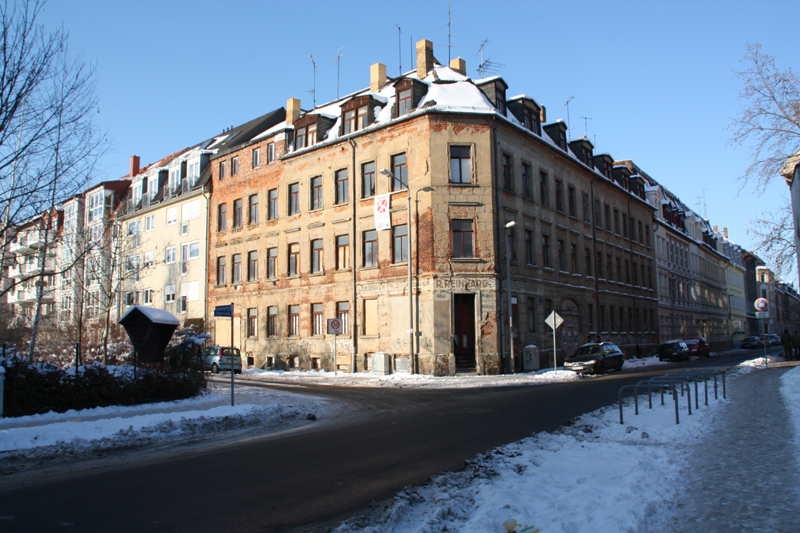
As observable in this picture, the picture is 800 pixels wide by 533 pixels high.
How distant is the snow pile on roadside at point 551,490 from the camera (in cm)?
487

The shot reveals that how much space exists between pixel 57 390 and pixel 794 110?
21299mm

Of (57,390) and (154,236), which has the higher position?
(154,236)

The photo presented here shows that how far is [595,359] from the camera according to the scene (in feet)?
92.6

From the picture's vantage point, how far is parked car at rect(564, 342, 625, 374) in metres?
28.1

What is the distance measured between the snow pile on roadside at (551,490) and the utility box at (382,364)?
777 inches

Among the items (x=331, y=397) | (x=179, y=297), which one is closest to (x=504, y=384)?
(x=331, y=397)

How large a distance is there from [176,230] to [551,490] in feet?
141

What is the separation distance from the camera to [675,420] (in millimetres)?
10438

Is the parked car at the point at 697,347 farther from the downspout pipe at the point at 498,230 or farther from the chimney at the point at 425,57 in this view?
the chimney at the point at 425,57

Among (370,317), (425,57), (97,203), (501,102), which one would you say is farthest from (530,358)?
(97,203)

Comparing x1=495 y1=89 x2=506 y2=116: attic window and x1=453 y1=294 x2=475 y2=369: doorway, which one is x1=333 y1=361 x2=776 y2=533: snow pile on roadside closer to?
x1=453 y1=294 x2=475 y2=369: doorway

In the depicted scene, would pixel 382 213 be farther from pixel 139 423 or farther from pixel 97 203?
pixel 97 203

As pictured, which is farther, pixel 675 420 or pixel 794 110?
pixel 794 110

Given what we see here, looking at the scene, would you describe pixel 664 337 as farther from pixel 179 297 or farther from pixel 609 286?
pixel 179 297
